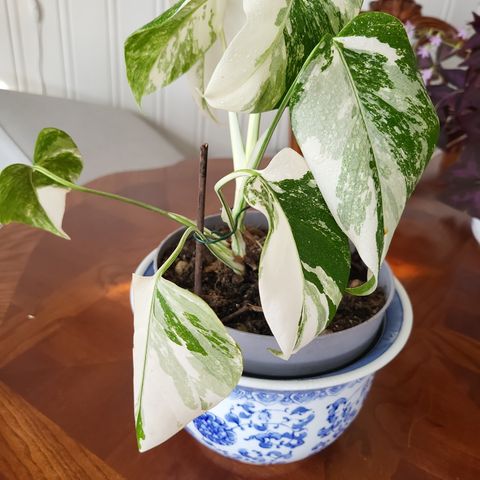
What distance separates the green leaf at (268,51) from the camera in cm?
24

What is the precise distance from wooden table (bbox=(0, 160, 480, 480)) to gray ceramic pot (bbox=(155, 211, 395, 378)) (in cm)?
11

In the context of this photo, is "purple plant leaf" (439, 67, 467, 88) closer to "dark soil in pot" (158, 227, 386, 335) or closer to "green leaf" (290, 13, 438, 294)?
"dark soil in pot" (158, 227, 386, 335)

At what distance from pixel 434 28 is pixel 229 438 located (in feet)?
3.36

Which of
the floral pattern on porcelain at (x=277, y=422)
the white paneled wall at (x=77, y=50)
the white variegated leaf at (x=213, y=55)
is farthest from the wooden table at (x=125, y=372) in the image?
the white paneled wall at (x=77, y=50)

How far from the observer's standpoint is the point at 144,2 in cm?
133

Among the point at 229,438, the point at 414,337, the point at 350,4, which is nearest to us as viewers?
the point at 350,4

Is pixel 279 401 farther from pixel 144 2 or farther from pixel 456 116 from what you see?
pixel 144 2

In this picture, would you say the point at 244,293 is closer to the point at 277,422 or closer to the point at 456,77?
the point at 277,422

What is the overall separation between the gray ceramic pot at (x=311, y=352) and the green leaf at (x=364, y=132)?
116 millimetres

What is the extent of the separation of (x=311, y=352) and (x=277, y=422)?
0.06 metres

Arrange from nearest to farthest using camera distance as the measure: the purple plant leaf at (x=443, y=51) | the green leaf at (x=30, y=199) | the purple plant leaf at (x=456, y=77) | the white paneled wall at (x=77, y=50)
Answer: the green leaf at (x=30, y=199) → the purple plant leaf at (x=456, y=77) → the purple plant leaf at (x=443, y=51) → the white paneled wall at (x=77, y=50)

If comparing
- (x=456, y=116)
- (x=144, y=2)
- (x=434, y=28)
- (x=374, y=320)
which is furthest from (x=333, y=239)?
(x=144, y=2)

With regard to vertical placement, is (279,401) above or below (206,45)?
below

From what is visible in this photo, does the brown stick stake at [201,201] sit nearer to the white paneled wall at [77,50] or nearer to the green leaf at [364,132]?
the green leaf at [364,132]
